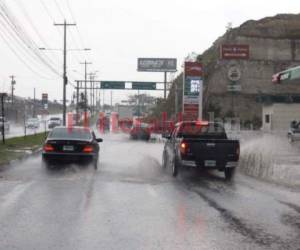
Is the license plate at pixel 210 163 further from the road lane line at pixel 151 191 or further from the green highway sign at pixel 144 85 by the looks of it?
the green highway sign at pixel 144 85

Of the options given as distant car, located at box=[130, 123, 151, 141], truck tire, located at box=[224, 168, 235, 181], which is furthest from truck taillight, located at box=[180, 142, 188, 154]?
distant car, located at box=[130, 123, 151, 141]

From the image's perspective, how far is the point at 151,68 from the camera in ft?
318

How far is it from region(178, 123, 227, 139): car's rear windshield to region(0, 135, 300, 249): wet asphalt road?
2591 mm

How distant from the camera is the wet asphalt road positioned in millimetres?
8070

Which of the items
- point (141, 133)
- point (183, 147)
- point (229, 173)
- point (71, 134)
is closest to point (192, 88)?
point (141, 133)

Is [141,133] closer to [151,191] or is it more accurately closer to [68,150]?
[68,150]

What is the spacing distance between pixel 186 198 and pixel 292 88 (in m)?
73.1

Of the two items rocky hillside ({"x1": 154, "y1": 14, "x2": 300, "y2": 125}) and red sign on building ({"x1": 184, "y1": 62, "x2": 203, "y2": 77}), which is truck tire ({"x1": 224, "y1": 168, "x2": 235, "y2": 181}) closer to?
red sign on building ({"x1": 184, "y1": 62, "x2": 203, "y2": 77})

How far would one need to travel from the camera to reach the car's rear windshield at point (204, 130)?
1972 centimetres

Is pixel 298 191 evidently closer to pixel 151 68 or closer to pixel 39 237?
pixel 39 237

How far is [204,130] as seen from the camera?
66.1 ft

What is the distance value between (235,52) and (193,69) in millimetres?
38255

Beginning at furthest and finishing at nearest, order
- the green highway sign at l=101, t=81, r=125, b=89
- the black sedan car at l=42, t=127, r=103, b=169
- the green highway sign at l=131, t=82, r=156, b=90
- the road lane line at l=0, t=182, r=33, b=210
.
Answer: the green highway sign at l=101, t=81, r=125, b=89 < the green highway sign at l=131, t=82, r=156, b=90 < the black sedan car at l=42, t=127, r=103, b=169 < the road lane line at l=0, t=182, r=33, b=210

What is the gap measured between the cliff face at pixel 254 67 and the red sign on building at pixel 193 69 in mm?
35686
